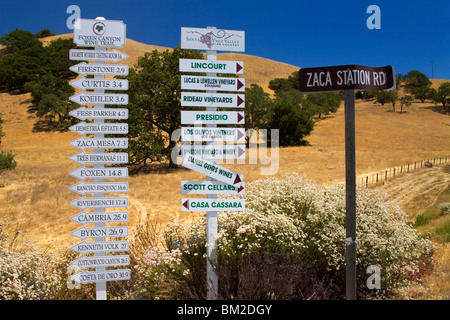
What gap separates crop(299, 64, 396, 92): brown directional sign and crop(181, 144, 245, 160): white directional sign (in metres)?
1.32

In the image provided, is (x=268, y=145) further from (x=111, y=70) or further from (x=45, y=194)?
(x=111, y=70)

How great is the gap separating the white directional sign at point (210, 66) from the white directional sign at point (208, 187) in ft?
5.51

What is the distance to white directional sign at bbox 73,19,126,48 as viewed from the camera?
5.36 metres

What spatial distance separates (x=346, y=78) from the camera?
14.8ft

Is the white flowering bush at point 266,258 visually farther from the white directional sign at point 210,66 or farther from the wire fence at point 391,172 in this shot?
the wire fence at point 391,172

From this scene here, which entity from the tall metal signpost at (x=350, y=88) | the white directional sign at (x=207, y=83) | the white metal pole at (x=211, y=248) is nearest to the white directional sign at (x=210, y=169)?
the white metal pole at (x=211, y=248)

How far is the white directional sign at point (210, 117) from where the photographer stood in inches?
206

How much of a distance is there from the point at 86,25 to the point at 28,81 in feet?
223

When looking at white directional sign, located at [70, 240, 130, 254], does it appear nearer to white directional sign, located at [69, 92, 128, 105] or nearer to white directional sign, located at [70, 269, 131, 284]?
white directional sign, located at [70, 269, 131, 284]

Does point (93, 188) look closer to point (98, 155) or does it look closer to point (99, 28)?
point (98, 155)

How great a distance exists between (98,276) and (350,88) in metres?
4.48

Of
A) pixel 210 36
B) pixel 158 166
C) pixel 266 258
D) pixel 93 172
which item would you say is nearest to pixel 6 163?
pixel 158 166

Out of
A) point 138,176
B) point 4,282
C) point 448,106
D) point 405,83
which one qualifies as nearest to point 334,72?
point 4,282

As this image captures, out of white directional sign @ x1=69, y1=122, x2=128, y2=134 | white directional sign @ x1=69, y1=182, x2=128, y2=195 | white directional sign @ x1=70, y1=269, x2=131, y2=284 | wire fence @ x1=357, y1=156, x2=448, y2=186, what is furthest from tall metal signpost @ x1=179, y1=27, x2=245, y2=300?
wire fence @ x1=357, y1=156, x2=448, y2=186
